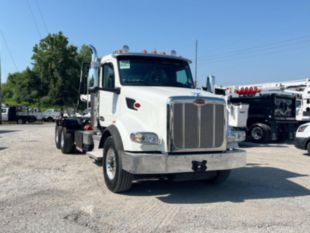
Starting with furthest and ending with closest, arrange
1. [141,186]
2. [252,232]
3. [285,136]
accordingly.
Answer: [285,136] < [141,186] < [252,232]

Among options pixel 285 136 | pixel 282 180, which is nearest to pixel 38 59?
pixel 285 136

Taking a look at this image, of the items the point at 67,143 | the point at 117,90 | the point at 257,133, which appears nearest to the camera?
the point at 117,90

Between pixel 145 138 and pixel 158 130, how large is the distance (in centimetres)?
32

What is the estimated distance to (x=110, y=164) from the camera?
6.89 metres

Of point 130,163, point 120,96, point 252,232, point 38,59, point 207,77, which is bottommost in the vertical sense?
point 252,232

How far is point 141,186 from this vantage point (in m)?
7.29

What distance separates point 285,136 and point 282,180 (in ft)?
36.4

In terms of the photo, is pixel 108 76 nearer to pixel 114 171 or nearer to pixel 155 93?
pixel 155 93

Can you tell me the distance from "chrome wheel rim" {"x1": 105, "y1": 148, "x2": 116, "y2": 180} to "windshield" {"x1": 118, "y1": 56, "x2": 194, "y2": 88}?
146 cm

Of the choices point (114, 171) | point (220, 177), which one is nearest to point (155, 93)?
point (114, 171)

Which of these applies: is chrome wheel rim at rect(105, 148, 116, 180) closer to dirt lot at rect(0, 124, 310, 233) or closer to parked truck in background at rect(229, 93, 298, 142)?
dirt lot at rect(0, 124, 310, 233)

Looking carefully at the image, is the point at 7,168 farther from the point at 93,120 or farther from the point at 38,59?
the point at 38,59

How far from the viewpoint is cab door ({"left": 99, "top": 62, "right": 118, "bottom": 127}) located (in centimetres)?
751

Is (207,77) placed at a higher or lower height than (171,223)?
higher
